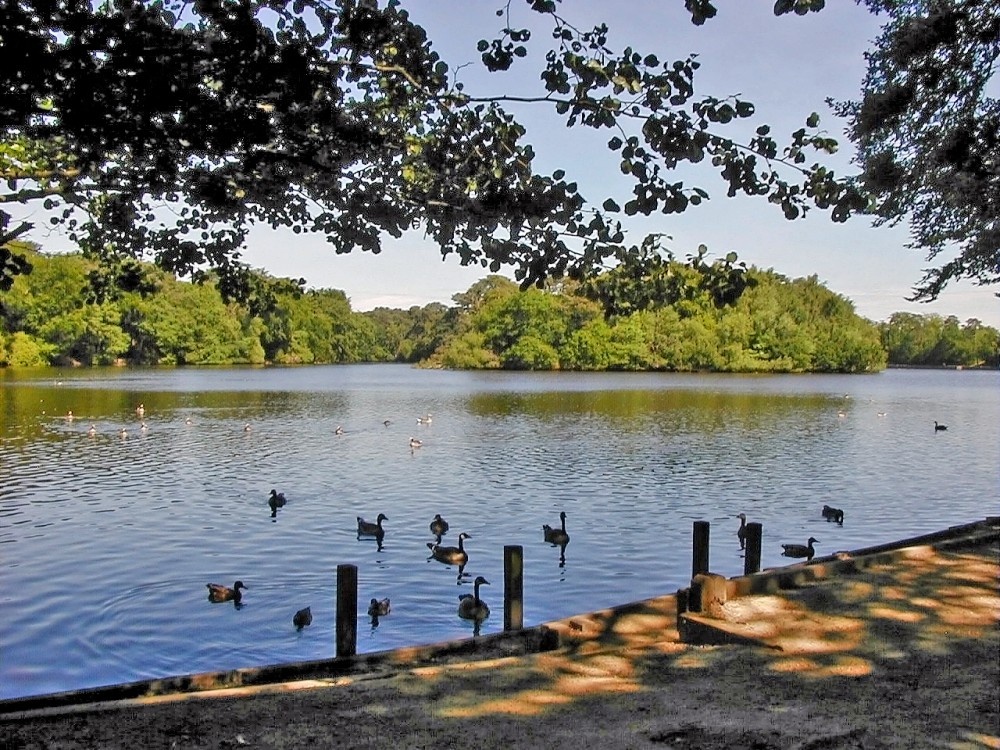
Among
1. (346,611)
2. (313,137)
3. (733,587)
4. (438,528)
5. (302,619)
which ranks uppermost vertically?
(313,137)

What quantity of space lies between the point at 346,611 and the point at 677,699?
5149 millimetres

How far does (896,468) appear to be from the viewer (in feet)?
89.7

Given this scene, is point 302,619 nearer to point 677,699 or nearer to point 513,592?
point 513,592

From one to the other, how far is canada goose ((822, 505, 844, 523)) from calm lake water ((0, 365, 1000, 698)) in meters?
0.43

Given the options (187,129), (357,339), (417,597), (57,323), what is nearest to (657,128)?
(187,129)

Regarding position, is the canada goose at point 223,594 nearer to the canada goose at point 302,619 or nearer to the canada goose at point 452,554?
the canada goose at point 302,619

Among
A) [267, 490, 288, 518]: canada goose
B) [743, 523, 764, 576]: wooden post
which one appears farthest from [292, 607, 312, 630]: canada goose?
[267, 490, 288, 518]: canada goose

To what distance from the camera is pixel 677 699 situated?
5.77 metres

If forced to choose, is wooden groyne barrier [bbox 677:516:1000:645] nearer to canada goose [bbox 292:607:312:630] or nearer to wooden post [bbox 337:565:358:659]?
wooden post [bbox 337:565:358:659]

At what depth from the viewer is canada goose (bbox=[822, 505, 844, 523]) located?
62.1ft

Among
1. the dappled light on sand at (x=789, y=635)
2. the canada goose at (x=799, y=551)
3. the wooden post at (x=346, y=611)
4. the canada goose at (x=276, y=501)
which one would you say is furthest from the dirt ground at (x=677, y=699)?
the canada goose at (x=276, y=501)

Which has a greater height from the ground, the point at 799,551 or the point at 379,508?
the point at 799,551

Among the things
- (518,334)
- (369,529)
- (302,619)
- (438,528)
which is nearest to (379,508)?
(369,529)

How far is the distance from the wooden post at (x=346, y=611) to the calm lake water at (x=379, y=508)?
98 cm
